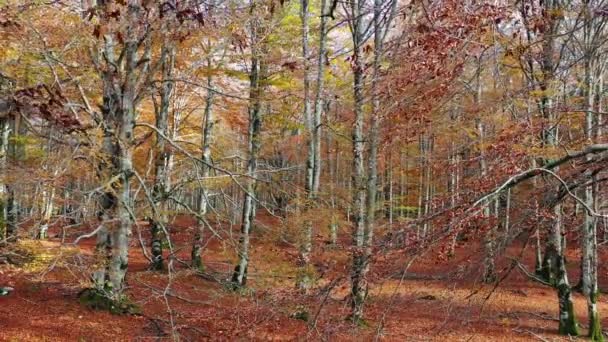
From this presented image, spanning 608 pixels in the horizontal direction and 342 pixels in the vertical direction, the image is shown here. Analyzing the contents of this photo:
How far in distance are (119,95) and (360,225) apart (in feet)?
20.5

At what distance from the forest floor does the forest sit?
6cm

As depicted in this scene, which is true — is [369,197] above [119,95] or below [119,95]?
below

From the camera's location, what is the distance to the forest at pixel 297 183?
4.30 meters

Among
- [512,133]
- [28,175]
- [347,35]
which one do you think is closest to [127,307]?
[28,175]

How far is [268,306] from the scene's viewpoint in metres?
5.09

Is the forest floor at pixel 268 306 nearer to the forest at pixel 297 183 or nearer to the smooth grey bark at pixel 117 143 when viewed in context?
the forest at pixel 297 183

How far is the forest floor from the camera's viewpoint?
4.33 metres

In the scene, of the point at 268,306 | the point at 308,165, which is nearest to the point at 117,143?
the point at 308,165

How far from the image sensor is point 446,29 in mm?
4633

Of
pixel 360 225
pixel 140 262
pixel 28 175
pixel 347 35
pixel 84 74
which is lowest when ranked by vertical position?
pixel 140 262

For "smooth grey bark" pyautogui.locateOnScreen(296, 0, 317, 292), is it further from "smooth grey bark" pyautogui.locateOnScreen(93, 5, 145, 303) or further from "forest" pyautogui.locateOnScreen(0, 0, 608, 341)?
"smooth grey bark" pyautogui.locateOnScreen(93, 5, 145, 303)

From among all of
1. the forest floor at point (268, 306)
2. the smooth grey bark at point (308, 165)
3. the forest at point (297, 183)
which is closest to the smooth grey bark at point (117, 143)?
the forest at point (297, 183)

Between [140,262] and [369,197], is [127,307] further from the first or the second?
[140,262]

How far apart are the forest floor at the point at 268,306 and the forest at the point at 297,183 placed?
2.2 inches
